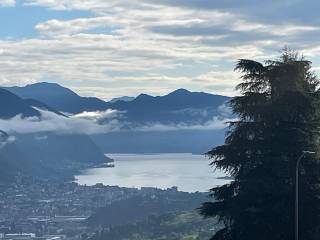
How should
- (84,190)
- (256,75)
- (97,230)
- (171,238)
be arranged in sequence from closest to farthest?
(256,75)
(171,238)
(97,230)
(84,190)

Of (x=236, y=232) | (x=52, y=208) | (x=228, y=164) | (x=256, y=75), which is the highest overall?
(x=256, y=75)

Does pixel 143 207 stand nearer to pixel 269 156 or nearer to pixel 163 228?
pixel 163 228

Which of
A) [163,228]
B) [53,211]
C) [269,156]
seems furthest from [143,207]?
[269,156]

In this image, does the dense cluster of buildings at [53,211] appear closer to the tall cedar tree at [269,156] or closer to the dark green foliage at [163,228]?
the dark green foliage at [163,228]

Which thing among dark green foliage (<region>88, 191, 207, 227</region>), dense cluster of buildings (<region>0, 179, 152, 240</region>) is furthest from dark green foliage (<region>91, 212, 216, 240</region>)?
dark green foliage (<region>88, 191, 207, 227</region>)

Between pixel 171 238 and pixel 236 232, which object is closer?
pixel 236 232

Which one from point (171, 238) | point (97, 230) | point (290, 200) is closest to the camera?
point (290, 200)

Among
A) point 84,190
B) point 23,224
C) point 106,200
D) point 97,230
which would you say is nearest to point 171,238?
point 97,230

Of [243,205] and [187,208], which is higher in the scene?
[243,205]

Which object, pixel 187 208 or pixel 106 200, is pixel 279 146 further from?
pixel 106 200
